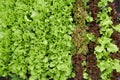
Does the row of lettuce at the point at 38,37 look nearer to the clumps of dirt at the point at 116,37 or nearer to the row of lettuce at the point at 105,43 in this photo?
the row of lettuce at the point at 105,43

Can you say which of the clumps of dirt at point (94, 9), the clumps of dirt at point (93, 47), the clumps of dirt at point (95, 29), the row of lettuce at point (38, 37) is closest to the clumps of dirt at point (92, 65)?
the clumps of dirt at point (93, 47)

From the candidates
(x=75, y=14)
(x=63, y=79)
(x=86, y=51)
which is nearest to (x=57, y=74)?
(x=63, y=79)

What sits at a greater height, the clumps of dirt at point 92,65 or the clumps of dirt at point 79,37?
the clumps of dirt at point 79,37

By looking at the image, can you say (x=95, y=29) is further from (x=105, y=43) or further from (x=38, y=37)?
(x=38, y=37)

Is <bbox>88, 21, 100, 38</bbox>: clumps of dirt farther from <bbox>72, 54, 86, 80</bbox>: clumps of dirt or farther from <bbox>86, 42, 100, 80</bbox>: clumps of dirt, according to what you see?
<bbox>72, 54, 86, 80</bbox>: clumps of dirt

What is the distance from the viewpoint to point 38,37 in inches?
161

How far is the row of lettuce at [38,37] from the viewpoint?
4.06 m

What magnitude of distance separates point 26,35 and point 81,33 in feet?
2.18

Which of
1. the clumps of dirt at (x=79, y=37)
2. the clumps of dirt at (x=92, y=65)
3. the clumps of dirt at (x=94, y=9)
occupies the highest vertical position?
the clumps of dirt at (x=94, y=9)

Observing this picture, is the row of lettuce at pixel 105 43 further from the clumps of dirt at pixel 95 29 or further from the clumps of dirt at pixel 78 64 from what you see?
the clumps of dirt at pixel 78 64

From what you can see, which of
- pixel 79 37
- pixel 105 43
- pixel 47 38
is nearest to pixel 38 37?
pixel 47 38

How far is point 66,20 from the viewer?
408cm

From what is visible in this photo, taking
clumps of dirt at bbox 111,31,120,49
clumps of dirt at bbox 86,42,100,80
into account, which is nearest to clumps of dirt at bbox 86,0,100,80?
clumps of dirt at bbox 86,42,100,80

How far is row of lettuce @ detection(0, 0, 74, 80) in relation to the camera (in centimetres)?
406
